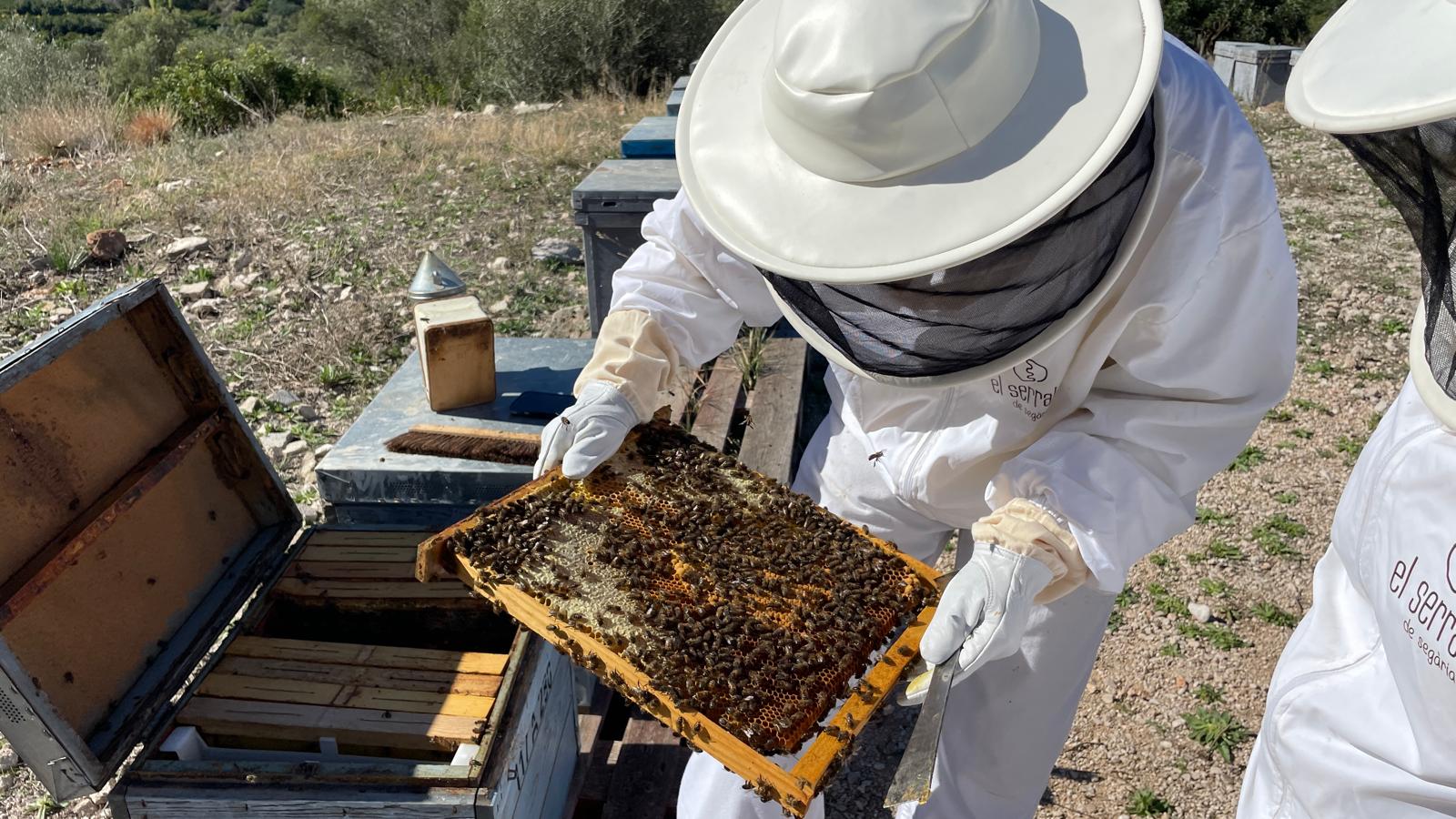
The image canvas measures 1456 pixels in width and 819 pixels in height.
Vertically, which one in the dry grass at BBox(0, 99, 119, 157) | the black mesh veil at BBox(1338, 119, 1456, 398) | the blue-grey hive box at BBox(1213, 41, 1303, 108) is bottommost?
the dry grass at BBox(0, 99, 119, 157)

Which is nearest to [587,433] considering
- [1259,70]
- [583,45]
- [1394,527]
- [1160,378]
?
[1160,378]

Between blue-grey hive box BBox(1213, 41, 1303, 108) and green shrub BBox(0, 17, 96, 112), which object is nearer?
blue-grey hive box BBox(1213, 41, 1303, 108)

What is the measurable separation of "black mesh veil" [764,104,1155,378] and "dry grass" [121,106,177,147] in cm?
1087

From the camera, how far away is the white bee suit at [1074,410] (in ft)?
5.95

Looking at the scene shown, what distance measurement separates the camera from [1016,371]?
2129 millimetres

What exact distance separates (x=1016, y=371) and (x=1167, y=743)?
187 cm

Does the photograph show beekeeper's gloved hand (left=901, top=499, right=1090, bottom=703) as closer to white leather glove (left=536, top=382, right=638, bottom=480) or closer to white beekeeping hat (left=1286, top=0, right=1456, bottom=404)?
white beekeeping hat (left=1286, top=0, right=1456, bottom=404)

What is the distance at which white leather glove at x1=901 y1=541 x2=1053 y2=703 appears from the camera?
1916 mm

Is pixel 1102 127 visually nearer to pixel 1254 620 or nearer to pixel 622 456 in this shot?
pixel 622 456

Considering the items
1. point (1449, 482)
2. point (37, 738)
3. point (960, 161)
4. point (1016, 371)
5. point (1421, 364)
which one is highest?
point (960, 161)

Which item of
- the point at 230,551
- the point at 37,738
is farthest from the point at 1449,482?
the point at 230,551

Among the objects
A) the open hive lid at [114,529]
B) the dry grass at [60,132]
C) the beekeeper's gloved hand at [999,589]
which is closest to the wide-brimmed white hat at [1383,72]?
the beekeeper's gloved hand at [999,589]

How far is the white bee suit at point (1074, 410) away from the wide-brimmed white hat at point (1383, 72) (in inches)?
14.5

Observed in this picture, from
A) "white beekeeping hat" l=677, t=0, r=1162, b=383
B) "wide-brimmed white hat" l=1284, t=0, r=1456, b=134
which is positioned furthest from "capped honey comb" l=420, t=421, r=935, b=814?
"wide-brimmed white hat" l=1284, t=0, r=1456, b=134
